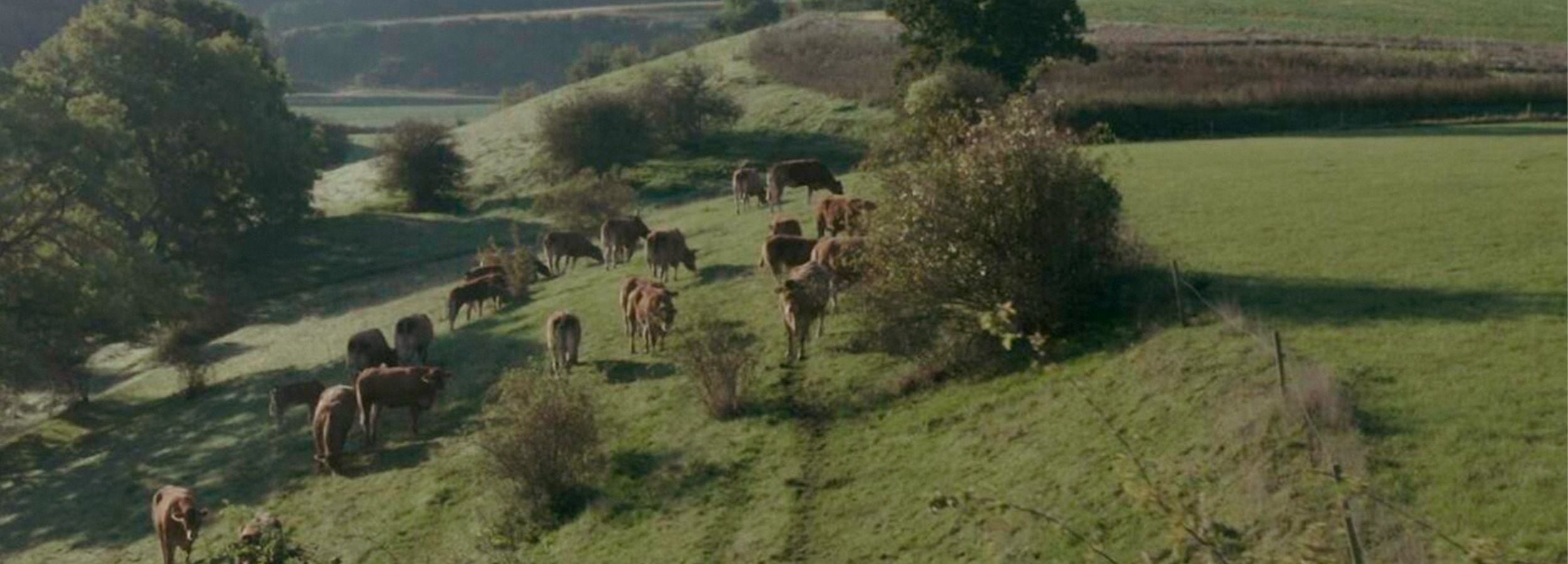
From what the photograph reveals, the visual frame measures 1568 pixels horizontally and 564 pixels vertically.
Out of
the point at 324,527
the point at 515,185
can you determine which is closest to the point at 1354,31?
the point at 515,185

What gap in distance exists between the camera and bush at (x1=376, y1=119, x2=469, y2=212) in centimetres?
6919

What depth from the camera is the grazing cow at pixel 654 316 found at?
26828mm

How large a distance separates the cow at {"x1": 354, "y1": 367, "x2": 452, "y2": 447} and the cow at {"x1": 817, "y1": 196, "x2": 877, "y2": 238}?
897 centimetres

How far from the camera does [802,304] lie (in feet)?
81.3

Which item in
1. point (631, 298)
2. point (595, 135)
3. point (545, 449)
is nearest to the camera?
point (545, 449)

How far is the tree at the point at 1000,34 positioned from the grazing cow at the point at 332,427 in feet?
123

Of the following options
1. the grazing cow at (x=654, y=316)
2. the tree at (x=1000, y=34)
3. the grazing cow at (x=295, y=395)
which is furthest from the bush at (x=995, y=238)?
the tree at (x=1000, y=34)

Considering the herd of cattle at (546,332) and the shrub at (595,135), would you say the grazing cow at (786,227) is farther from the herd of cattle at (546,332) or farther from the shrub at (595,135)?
the shrub at (595,135)

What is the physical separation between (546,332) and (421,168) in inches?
1650

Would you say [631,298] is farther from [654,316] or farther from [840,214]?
[840,214]

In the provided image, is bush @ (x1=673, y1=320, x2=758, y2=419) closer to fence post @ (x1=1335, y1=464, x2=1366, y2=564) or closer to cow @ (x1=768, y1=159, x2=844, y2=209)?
fence post @ (x1=1335, y1=464, x2=1366, y2=564)

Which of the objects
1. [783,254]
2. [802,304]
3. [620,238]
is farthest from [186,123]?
[802,304]

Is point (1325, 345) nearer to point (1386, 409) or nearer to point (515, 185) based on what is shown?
point (1386, 409)

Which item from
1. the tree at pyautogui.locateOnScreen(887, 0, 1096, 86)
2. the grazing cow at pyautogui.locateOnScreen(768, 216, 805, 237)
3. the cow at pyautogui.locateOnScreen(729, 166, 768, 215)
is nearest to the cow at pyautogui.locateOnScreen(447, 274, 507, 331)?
the grazing cow at pyautogui.locateOnScreen(768, 216, 805, 237)
